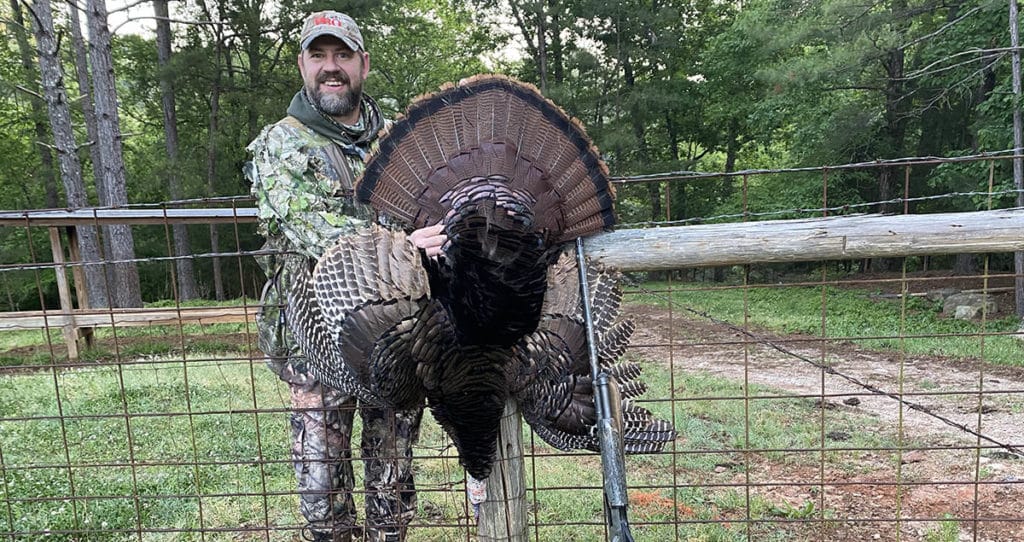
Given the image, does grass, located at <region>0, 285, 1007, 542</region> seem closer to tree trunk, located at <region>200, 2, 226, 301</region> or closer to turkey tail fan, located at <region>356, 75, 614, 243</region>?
turkey tail fan, located at <region>356, 75, 614, 243</region>

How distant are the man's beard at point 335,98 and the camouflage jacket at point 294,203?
0.41ft

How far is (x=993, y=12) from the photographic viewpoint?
10.8m

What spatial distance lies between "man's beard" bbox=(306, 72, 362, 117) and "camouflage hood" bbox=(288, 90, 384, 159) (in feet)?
0.08

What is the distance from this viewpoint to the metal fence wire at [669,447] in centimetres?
270

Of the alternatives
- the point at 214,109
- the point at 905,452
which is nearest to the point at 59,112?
the point at 214,109

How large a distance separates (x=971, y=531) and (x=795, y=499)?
2.84 feet

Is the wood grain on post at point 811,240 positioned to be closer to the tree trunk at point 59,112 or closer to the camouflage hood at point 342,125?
the camouflage hood at point 342,125

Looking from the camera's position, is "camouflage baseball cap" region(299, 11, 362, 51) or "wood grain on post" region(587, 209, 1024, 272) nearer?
"wood grain on post" region(587, 209, 1024, 272)

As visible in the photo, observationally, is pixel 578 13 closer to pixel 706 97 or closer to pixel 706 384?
pixel 706 97

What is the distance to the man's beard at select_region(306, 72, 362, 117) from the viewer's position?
2.51 metres

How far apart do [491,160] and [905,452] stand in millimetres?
4249

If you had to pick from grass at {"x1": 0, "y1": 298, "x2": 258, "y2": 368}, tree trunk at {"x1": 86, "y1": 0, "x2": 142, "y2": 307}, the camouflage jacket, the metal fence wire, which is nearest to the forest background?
tree trunk at {"x1": 86, "y1": 0, "x2": 142, "y2": 307}

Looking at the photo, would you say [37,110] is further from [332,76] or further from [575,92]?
[332,76]

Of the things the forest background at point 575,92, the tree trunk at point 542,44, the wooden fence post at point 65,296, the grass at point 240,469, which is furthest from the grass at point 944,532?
the tree trunk at point 542,44
